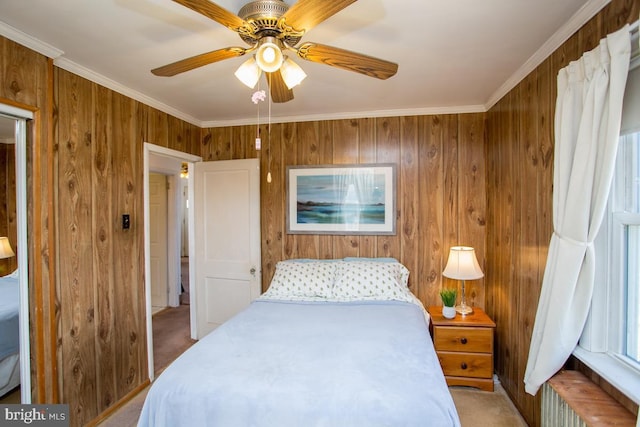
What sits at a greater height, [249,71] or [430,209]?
[249,71]

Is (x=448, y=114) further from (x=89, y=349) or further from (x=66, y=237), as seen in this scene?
(x=89, y=349)

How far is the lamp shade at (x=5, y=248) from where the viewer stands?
5.38 ft

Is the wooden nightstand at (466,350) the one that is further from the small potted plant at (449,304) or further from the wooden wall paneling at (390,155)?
the wooden wall paneling at (390,155)

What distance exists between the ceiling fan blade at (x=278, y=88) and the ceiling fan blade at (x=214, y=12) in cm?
33

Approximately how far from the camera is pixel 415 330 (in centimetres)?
192

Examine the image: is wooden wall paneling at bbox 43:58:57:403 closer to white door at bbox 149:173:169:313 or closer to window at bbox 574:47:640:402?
white door at bbox 149:173:169:313

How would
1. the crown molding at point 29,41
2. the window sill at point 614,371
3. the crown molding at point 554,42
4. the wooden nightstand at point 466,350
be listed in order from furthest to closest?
the wooden nightstand at point 466,350
the crown molding at point 29,41
the crown molding at point 554,42
the window sill at point 614,371

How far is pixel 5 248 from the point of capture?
1.65 m

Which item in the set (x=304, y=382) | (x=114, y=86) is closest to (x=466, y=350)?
(x=304, y=382)

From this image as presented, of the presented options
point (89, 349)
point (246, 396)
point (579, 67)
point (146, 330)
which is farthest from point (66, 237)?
point (579, 67)

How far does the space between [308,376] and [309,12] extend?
58.3 inches

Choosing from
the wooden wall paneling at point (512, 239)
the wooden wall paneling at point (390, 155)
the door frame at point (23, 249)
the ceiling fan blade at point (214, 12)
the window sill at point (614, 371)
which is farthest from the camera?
the wooden wall paneling at point (390, 155)

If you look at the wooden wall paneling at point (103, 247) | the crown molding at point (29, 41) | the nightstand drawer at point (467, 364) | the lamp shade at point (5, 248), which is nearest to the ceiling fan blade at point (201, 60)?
the crown molding at point (29, 41)

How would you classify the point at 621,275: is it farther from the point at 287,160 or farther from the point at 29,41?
the point at 29,41
